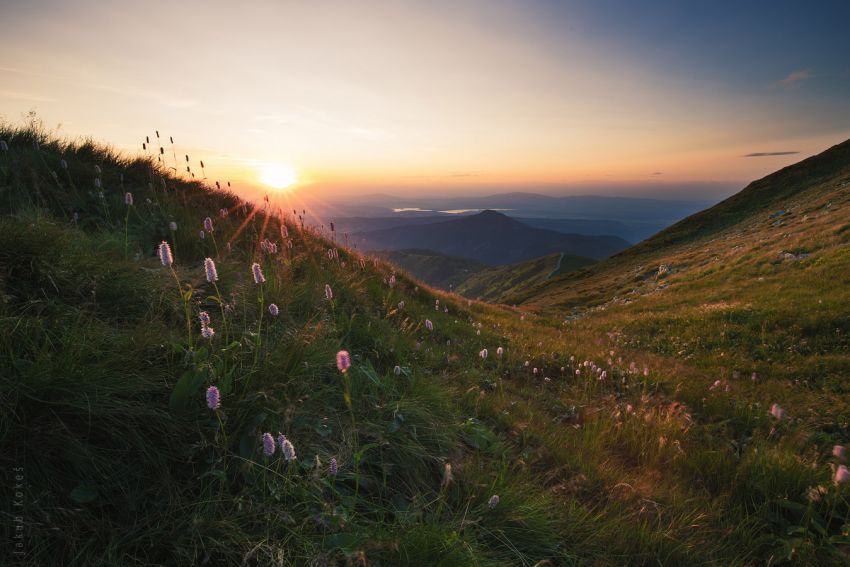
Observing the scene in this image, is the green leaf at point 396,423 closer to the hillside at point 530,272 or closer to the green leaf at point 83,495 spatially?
the green leaf at point 83,495

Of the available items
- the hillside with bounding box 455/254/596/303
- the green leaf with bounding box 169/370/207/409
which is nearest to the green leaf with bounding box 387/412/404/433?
the green leaf with bounding box 169/370/207/409

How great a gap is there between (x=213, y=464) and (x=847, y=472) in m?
4.19

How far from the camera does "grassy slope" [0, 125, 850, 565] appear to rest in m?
1.92

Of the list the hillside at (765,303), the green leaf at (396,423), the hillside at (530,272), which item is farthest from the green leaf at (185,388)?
the hillside at (530,272)

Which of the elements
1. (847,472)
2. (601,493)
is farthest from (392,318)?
(847,472)

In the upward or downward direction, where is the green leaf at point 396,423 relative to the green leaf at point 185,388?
downward

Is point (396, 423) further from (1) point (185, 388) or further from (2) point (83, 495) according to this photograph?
(2) point (83, 495)

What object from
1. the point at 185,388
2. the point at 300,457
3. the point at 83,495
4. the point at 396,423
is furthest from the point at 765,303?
the point at 83,495

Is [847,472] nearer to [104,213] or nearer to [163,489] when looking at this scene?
[163,489]

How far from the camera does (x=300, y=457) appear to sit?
2.51m

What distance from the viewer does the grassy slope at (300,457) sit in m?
1.92

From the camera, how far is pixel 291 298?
15.6 feet

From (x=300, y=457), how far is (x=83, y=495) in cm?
107

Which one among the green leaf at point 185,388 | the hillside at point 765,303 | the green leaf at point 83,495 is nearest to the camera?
the green leaf at point 83,495
